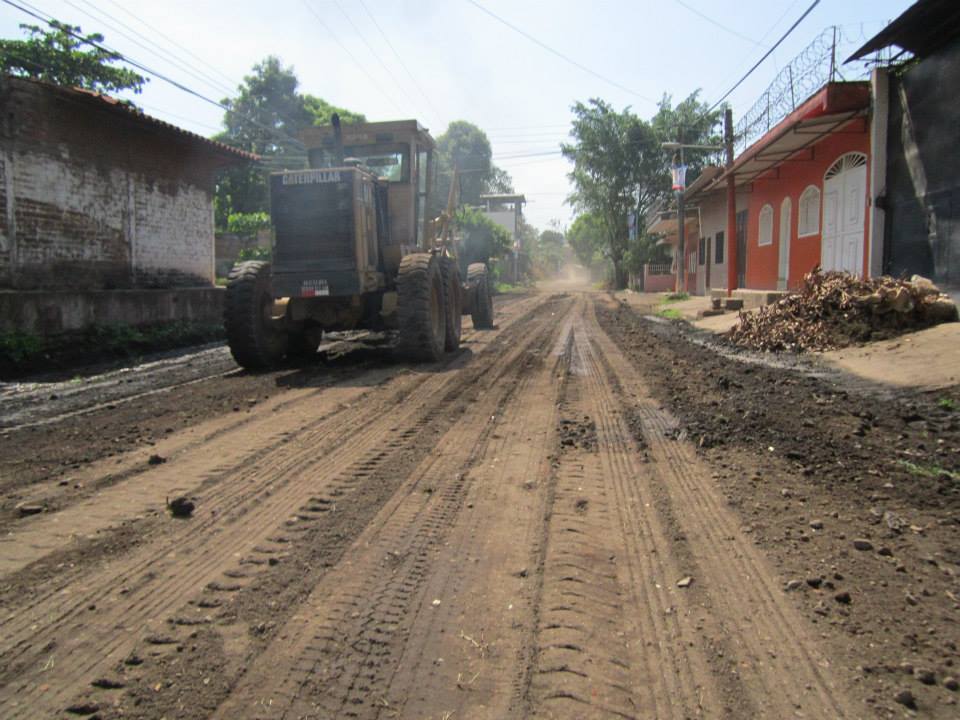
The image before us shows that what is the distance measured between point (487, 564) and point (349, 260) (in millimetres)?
6301

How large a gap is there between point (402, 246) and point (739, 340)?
615cm

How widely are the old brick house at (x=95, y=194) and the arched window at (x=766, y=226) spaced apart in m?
14.2

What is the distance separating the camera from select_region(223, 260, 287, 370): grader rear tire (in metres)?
8.60

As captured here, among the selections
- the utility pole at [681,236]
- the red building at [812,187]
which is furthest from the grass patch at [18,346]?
the utility pole at [681,236]

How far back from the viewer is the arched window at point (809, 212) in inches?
577

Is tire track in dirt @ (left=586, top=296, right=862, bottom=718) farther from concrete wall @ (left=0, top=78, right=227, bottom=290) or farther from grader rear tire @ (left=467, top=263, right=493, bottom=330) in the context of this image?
concrete wall @ (left=0, top=78, right=227, bottom=290)

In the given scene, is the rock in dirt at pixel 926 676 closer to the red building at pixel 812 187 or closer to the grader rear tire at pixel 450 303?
the grader rear tire at pixel 450 303

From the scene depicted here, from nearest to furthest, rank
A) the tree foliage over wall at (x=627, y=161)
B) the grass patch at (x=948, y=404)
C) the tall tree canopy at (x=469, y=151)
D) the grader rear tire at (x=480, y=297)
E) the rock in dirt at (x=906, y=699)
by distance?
1. the rock in dirt at (x=906, y=699)
2. the grass patch at (x=948, y=404)
3. the grader rear tire at (x=480, y=297)
4. the tree foliage over wall at (x=627, y=161)
5. the tall tree canopy at (x=469, y=151)

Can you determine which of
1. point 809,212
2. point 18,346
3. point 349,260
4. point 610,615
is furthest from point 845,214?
point 18,346

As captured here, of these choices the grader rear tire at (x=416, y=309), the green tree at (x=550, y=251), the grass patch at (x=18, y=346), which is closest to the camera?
the grader rear tire at (x=416, y=309)

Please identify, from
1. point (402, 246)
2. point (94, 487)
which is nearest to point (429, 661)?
point (94, 487)

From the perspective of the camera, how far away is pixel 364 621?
2.58m

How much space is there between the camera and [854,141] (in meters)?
12.4

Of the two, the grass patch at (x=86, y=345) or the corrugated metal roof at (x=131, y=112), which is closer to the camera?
the grass patch at (x=86, y=345)
